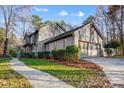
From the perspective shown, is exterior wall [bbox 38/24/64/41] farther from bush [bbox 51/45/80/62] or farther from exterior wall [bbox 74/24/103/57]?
exterior wall [bbox 74/24/103/57]

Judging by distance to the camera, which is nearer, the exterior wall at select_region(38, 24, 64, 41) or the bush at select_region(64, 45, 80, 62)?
the bush at select_region(64, 45, 80, 62)

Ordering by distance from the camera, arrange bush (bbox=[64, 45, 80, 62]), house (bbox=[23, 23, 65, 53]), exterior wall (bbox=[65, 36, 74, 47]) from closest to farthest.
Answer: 1. bush (bbox=[64, 45, 80, 62])
2. exterior wall (bbox=[65, 36, 74, 47])
3. house (bbox=[23, 23, 65, 53])

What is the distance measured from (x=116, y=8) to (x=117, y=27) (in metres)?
0.81

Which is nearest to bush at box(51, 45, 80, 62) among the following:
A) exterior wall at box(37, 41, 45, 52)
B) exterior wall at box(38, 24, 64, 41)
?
exterior wall at box(38, 24, 64, 41)

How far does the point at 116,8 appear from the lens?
10914 millimetres

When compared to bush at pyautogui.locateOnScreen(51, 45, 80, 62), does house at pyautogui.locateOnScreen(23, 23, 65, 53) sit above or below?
above

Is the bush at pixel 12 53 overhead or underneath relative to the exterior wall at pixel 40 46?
underneath

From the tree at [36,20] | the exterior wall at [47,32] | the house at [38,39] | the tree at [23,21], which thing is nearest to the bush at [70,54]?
the tree at [36,20]

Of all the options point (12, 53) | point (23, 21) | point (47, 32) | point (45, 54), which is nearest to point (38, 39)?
point (47, 32)

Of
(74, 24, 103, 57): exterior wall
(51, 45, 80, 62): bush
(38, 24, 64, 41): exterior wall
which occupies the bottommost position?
(51, 45, 80, 62): bush

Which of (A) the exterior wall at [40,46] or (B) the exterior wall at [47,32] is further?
(A) the exterior wall at [40,46]

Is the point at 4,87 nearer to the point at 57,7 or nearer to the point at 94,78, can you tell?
the point at 94,78

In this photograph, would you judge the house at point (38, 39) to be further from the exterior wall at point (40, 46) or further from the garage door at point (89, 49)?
the garage door at point (89, 49)

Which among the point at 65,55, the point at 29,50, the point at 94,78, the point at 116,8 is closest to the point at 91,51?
the point at 65,55
